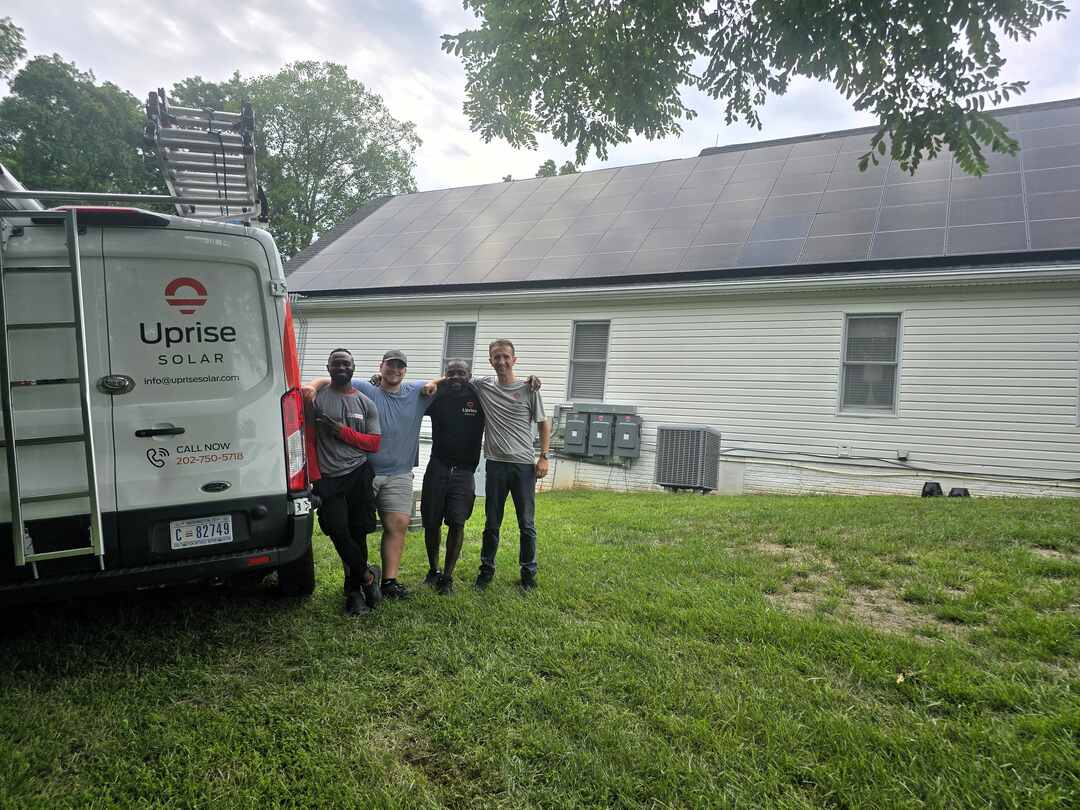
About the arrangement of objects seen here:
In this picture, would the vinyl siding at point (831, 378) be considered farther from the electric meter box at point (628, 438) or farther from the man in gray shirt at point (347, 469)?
the man in gray shirt at point (347, 469)

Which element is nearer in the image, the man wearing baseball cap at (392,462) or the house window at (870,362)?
the man wearing baseball cap at (392,462)

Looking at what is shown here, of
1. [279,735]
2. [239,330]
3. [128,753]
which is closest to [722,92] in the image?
[239,330]

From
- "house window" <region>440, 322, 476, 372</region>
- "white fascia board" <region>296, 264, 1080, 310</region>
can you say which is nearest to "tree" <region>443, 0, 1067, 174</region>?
"white fascia board" <region>296, 264, 1080, 310</region>

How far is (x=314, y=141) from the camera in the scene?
32.7 m

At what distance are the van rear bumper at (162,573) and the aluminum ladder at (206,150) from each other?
2716 millimetres

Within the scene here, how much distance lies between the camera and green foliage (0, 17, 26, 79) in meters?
24.2

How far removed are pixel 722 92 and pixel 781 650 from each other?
3.58 m

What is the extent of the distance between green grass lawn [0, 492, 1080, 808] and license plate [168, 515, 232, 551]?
0.61 m

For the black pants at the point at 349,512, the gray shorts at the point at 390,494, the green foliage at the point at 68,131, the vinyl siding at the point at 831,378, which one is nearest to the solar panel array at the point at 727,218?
the vinyl siding at the point at 831,378

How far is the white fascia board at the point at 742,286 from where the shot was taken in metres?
8.38

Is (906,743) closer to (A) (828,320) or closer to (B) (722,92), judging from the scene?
(B) (722,92)

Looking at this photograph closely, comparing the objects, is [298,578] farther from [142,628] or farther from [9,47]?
[9,47]

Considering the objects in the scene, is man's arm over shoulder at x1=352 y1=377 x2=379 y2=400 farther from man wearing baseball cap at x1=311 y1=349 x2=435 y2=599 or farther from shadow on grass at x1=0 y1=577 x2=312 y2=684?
shadow on grass at x1=0 y1=577 x2=312 y2=684

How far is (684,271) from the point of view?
1055 centimetres
